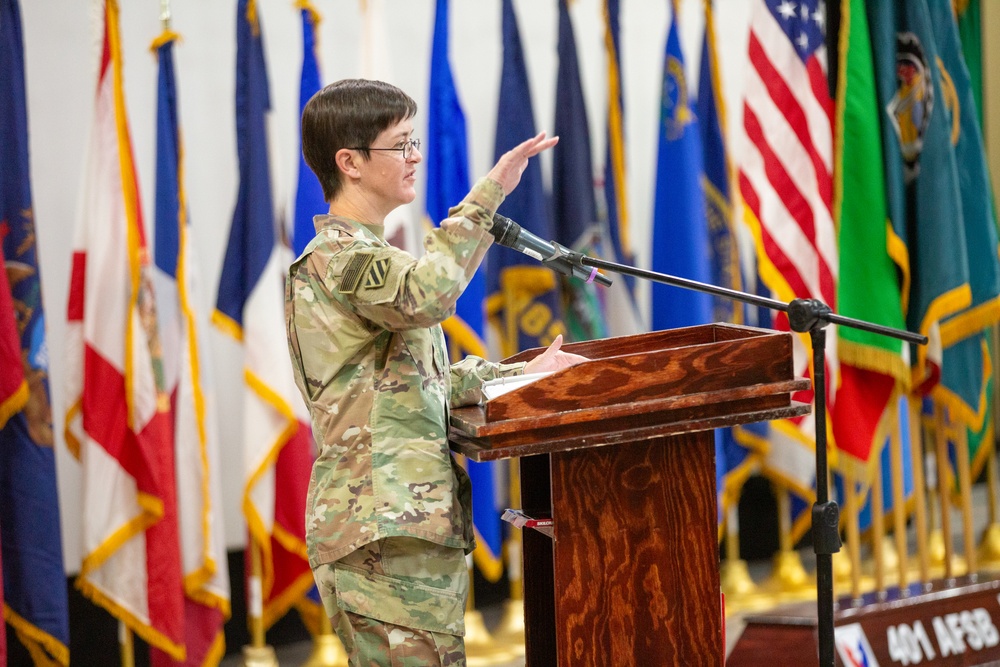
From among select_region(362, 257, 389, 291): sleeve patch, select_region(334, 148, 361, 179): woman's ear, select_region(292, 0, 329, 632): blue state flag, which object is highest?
select_region(292, 0, 329, 632): blue state flag

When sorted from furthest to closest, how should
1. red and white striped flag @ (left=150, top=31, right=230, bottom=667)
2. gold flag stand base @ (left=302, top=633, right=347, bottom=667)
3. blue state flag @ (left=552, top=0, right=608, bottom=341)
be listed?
blue state flag @ (left=552, top=0, right=608, bottom=341) < gold flag stand base @ (left=302, top=633, right=347, bottom=667) < red and white striped flag @ (left=150, top=31, right=230, bottom=667)

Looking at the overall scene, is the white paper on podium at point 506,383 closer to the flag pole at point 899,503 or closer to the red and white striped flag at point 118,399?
the red and white striped flag at point 118,399

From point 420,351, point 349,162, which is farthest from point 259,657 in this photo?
point 349,162

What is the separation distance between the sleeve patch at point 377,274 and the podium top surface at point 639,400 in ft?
0.75

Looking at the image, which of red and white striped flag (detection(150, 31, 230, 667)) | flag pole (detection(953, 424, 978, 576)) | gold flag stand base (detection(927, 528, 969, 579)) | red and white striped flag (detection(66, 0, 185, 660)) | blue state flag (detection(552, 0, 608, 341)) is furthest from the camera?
gold flag stand base (detection(927, 528, 969, 579))

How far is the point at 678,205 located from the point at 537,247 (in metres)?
2.06

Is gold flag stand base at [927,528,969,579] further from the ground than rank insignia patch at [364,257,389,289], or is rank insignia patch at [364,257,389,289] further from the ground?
rank insignia patch at [364,257,389,289]

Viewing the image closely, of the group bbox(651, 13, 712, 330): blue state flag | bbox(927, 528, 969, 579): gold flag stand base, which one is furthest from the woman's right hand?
bbox(927, 528, 969, 579): gold flag stand base

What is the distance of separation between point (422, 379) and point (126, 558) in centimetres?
177

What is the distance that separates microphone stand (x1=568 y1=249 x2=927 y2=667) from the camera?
1.79 metres

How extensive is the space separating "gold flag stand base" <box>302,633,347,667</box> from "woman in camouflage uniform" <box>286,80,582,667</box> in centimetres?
179

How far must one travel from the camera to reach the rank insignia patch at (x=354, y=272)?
1606 millimetres

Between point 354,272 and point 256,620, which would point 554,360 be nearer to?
point 354,272

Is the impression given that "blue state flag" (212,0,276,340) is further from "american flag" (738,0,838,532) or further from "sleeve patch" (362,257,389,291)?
"sleeve patch" (362,257,389,291)
